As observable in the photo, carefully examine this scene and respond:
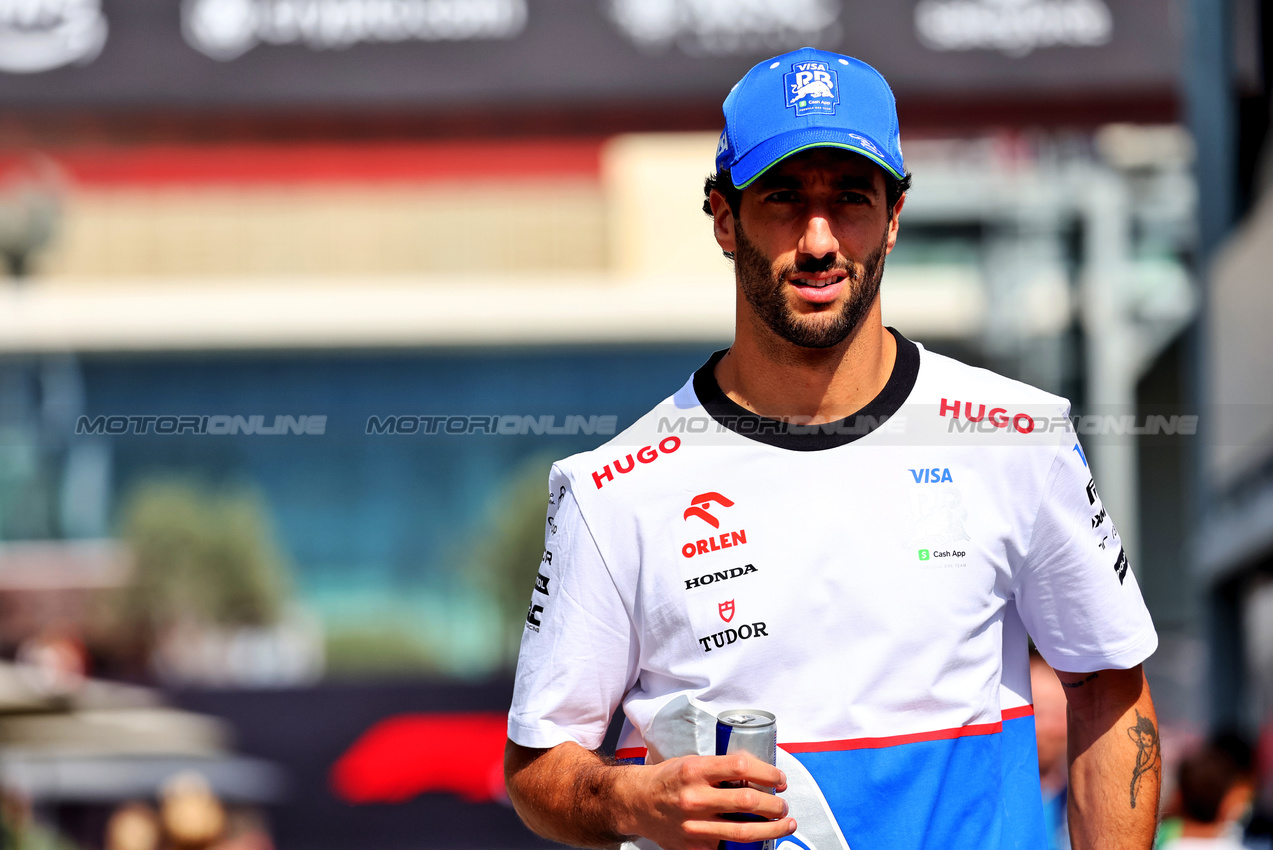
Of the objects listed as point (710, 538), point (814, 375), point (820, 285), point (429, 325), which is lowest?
point (710, 538)

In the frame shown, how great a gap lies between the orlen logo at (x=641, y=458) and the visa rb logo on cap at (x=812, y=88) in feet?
1.62

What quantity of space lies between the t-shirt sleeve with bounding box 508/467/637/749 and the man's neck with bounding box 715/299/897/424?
322 millimetres

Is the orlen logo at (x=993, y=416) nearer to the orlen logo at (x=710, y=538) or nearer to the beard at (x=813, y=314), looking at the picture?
the beard at (x=813, y=314)

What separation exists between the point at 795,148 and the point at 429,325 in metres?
35.8

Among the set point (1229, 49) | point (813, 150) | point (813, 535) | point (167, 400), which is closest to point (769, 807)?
point (813, 535)

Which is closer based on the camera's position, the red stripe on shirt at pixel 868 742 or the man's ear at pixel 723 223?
the red stripe on shirt at pixel 868 742

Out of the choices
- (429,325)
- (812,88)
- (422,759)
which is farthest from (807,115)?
(429,325)

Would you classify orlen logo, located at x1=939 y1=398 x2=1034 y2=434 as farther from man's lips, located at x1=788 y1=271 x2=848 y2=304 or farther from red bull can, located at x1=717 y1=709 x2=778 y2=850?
red bull can, located at x1=717 y1=709 x2=778 y2=850

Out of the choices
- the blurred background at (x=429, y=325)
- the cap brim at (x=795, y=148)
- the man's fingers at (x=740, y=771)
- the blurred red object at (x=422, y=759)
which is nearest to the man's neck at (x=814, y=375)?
the cap brim at (x=795, y=148)

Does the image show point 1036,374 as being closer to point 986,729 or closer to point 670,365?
point 670,365

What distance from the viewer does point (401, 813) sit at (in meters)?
12.3

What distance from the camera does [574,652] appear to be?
195 centimetres

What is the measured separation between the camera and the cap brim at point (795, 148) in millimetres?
1917

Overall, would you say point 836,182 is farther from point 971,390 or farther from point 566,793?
point 566,793
